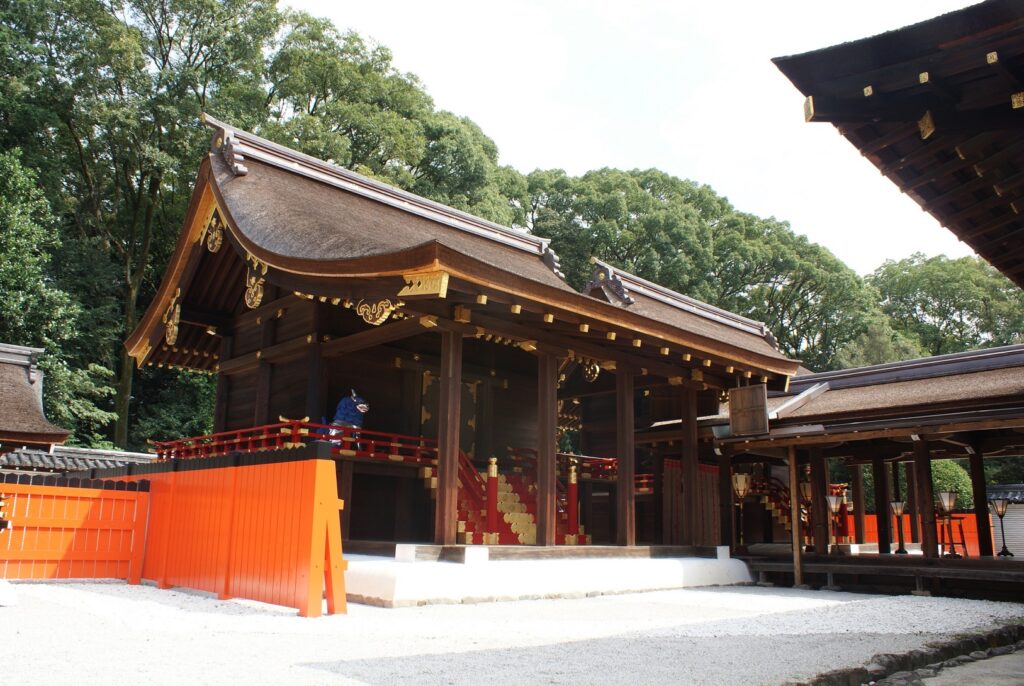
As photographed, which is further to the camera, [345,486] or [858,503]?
[858,503]

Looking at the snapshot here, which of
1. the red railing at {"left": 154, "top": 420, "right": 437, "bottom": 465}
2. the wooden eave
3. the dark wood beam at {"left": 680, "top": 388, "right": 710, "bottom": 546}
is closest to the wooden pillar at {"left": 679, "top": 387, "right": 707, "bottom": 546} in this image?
the dark wood beam at {"left": 680, "top": 388, "right": 710, "bottom": 546}

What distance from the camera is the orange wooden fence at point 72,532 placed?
9.20 m

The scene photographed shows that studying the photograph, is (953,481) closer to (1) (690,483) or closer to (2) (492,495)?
(1) (690,483)

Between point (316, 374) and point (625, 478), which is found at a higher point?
point (316, 374)

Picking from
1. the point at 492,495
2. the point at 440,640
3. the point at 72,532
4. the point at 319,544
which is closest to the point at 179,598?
the point at 319,544

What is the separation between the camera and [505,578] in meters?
8.99

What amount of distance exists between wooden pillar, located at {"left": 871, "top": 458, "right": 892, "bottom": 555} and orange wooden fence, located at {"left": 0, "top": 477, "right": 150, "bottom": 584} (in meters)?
11.7

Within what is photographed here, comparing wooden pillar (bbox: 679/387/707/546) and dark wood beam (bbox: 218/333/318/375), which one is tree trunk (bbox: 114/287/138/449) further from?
wooden pillar (bbox: 679/387/707/546)

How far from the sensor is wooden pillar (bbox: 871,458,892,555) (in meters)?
14.1

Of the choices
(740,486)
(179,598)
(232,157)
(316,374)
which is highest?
(232,157)

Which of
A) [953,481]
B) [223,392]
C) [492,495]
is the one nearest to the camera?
[492,495]

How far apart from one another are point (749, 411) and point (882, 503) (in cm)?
453

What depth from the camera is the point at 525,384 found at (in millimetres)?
14430

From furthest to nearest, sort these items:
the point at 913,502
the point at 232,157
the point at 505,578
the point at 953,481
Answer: the point at 953,481 → the point at 913,502 → the point at 232,157 → the point at 505,578
